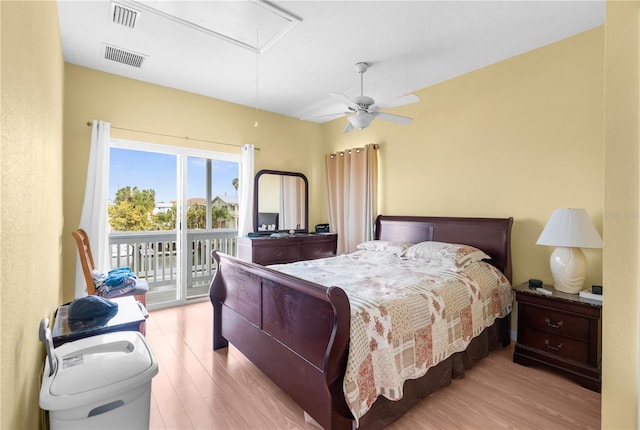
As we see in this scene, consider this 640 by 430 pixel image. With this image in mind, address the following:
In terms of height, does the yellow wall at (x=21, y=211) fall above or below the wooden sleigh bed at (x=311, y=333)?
above

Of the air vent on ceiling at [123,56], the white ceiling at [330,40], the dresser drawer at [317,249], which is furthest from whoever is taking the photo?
the dresser drawer at [317,249]

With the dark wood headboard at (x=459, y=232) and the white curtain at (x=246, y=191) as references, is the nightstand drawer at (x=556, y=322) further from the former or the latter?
the white curtain at (x=246, y=191)

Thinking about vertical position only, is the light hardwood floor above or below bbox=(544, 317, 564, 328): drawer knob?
below

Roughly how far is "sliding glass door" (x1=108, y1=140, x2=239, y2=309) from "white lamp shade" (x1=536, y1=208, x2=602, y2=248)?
385 cm

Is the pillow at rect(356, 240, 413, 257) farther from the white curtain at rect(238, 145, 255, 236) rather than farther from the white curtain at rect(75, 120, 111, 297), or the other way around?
the white curtain at rect(75, 120, 111, 297)

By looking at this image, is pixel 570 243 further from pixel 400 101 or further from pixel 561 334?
pixel 400 101

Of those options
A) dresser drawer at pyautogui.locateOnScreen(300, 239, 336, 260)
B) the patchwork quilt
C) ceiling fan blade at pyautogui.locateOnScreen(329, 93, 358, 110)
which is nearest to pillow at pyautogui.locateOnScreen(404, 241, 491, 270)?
the patchwork quilt

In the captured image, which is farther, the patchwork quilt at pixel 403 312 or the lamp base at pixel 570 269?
the lamp base at pixel 570 269

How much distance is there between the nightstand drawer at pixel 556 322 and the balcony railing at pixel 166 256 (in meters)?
3.79

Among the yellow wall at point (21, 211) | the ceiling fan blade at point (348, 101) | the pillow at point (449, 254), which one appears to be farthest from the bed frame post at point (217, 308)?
the pillow at point (449, 254)

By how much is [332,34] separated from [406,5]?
2.15 feet

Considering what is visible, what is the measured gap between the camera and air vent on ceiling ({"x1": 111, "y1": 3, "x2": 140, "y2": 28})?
93.2 inches

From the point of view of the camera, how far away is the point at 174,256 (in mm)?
4473

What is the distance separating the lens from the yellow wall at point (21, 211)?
90cm
